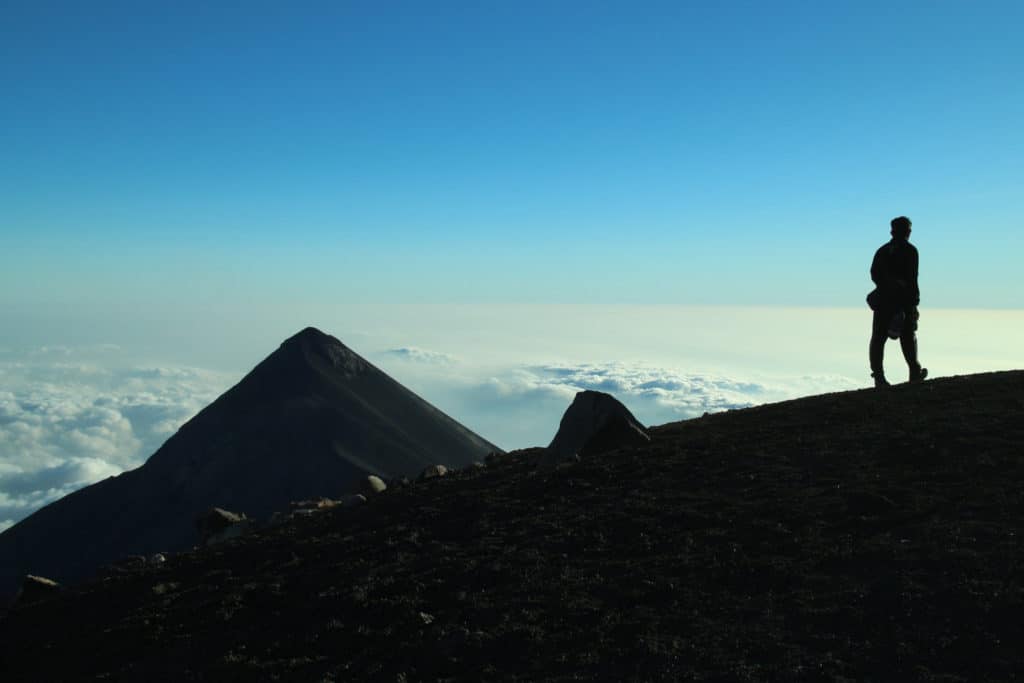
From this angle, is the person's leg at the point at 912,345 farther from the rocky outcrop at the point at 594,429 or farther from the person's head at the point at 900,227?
the rocky outcrop at the point at 594,429

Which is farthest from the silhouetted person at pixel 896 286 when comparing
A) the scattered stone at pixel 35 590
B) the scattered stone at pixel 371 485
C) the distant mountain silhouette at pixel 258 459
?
the distant mountain silhouette at pixel 258 459

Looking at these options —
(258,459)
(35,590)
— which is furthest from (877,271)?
(258,459)

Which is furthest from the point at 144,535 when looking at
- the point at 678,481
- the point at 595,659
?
the point at 595,659

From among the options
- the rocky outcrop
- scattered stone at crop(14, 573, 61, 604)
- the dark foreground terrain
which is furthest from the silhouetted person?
scattered stone at crop(14, 573, 61, 604)

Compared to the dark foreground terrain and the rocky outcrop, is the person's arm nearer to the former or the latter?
the dark foreground terrain

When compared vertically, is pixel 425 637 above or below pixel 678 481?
below

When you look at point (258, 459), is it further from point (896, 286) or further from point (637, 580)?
point (637, 580)

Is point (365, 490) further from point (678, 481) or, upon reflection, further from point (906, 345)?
point (906, 345)

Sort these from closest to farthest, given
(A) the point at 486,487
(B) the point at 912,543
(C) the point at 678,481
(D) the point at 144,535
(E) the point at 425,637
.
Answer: (E) the point at 425,637
(B) the point at 912,543
(C) the point at 678,481
(A) the point at 486,487
(D) the point at 144,535
